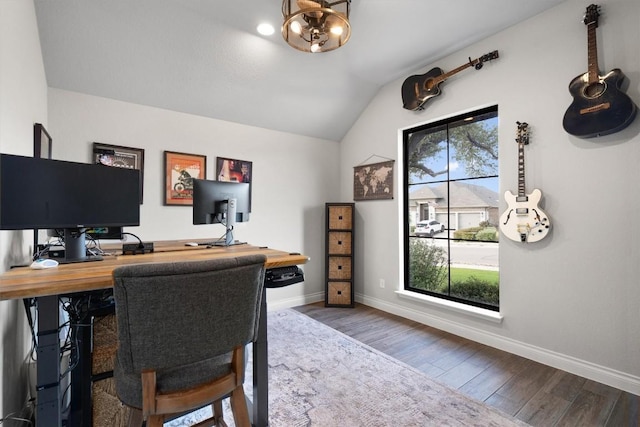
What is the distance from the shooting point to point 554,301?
2258 millimetres

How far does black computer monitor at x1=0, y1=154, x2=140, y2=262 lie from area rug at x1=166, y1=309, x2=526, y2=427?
4.01 ft

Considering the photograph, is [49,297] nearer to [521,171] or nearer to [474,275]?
[521,171]

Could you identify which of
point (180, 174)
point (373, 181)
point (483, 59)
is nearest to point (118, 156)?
point (180, 174)

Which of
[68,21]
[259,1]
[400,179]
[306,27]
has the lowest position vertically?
[400,179]

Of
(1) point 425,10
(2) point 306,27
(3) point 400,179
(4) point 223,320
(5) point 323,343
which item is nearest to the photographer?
(4) point 223,320

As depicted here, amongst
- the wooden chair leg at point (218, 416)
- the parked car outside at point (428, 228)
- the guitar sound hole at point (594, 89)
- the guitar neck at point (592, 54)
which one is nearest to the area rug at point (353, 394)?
the wooden chair leg at point (218, 416)

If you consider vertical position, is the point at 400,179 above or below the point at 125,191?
above

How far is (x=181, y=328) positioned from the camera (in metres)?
0.89

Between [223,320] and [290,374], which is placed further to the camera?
[290,374]

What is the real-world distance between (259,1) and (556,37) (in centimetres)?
230

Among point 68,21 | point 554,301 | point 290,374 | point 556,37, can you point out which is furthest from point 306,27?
point 554,301

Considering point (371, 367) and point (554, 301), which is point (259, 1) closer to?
point (371, 367)

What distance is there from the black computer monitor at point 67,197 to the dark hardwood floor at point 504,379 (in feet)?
7.51

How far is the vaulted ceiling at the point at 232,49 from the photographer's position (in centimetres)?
224
